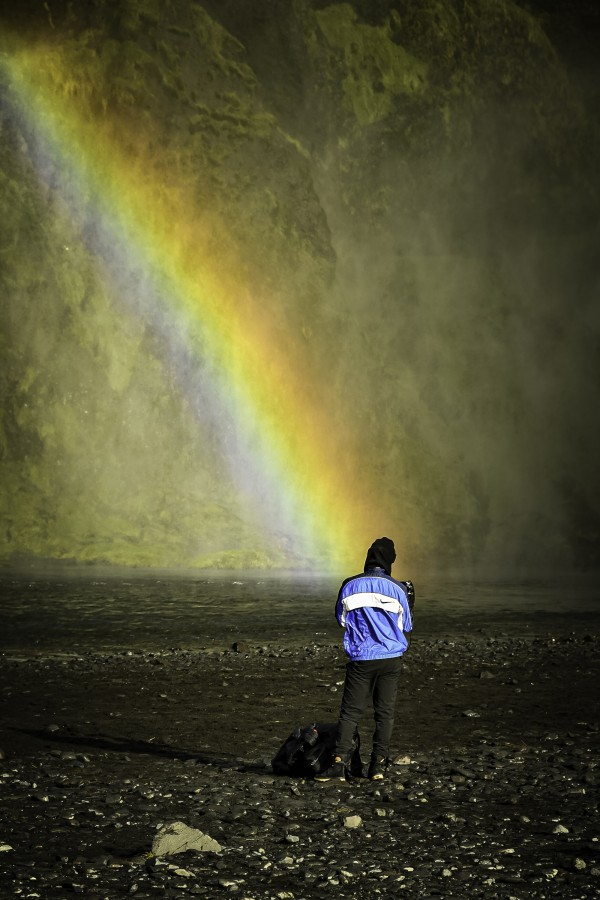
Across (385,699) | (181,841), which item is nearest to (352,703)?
(385,699)

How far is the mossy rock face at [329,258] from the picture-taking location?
54.5 m

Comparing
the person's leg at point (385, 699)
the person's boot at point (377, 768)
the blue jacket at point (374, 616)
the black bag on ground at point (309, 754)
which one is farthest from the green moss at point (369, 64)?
the person's boot at point (377, 768)

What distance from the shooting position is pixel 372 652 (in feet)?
23.1

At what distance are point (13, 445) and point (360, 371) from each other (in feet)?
69.9

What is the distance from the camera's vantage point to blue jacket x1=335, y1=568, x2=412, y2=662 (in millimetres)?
7027

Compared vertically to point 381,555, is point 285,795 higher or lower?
lower

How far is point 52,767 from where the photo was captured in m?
7.40

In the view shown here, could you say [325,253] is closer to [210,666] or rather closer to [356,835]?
[210,666]

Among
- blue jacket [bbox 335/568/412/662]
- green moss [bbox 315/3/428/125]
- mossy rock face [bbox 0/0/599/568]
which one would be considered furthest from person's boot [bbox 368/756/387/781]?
green moss [bbox 315/3/428/125]

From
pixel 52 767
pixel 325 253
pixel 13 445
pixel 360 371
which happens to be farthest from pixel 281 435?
pixel 52 767

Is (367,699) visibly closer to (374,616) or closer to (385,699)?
(385,699)

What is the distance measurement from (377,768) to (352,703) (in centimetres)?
50

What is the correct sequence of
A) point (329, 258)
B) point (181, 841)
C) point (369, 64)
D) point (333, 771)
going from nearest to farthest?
point (181, 841) < point (333, 771) < point (329, 258) < point (369, 64)

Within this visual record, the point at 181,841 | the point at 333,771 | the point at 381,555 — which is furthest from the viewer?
the point at 381,555
